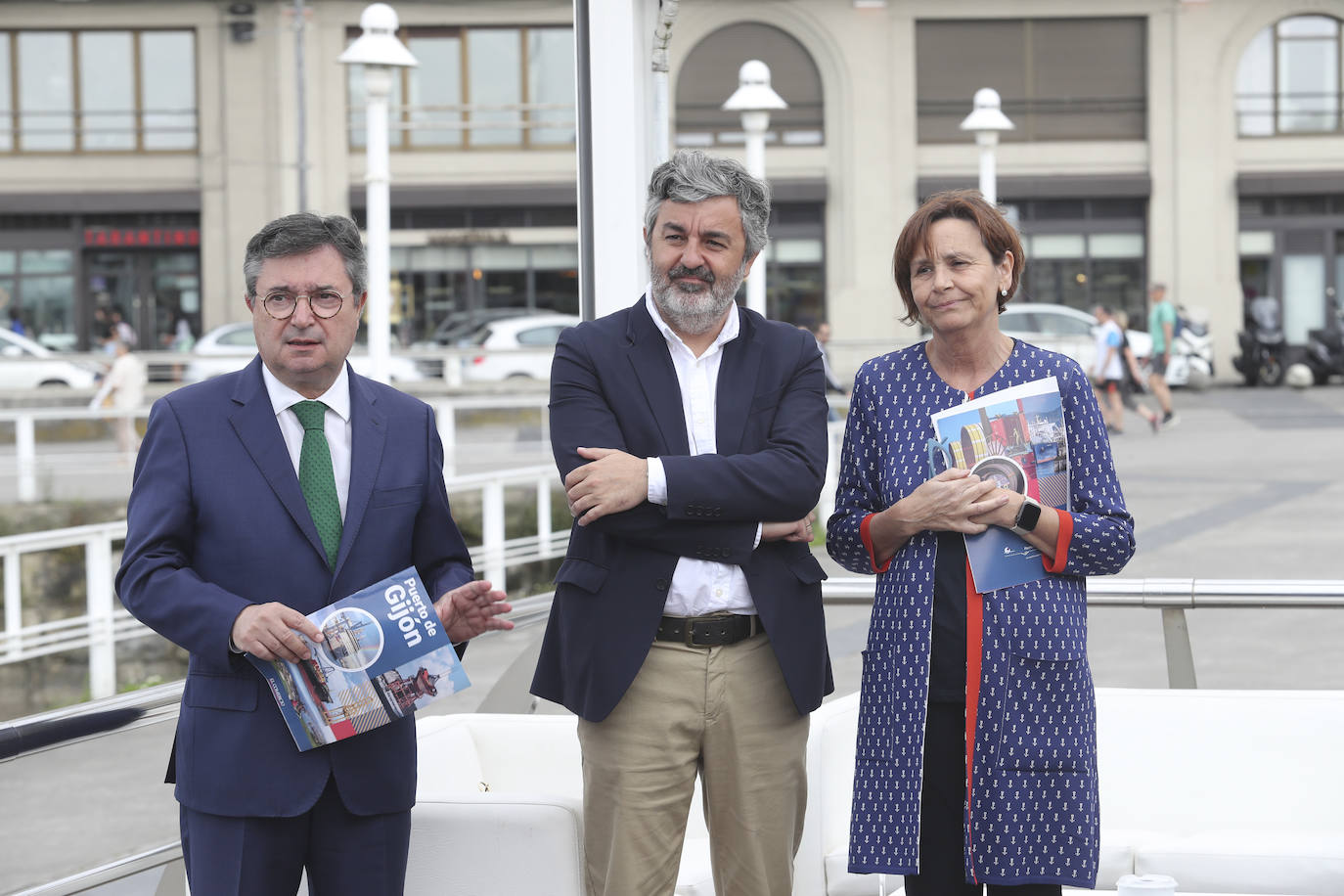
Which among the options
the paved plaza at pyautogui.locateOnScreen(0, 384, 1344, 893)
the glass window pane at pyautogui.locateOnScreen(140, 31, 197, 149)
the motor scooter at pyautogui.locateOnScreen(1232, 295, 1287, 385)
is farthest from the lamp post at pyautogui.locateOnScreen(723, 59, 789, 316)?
the glass window pane at pyautogui.locateOnScreen(140, 31, 197, 149)

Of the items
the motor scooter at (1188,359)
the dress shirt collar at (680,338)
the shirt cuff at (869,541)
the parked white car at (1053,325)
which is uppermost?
the parked white car at (1053,325)

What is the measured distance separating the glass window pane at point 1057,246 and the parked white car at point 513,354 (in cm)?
1133

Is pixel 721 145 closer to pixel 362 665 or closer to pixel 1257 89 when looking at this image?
pixel 1257 89

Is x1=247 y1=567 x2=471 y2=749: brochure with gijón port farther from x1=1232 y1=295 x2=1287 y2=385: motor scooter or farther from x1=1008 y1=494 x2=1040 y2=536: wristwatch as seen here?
x1=1232 y1=295 x2=1287 y2=385: motor scooter

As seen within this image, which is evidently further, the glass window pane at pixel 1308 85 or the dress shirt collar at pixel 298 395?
the glass window pane at pixel 1308 85

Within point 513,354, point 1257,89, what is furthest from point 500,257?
point 1257,89

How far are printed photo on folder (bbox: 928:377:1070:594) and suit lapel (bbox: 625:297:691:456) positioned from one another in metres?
0.48

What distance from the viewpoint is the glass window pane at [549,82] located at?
32781 millimetres

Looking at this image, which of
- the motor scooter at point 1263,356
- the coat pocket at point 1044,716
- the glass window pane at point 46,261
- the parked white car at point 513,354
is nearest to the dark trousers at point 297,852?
the coat pocket at point 1044,716

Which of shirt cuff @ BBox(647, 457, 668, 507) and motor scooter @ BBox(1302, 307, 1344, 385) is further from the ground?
motor scooter @ BBox(1302, 307, 1344, 385)

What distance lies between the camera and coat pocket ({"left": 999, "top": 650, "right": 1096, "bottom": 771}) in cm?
275

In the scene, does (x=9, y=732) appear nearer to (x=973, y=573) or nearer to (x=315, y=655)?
(x=315, y=655)

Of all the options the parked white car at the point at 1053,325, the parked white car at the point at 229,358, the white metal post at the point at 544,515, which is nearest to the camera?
the white metal post at the point at 544,515

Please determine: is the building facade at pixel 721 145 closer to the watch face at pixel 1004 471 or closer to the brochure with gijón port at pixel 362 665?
the watch face at pixel 1004 471
